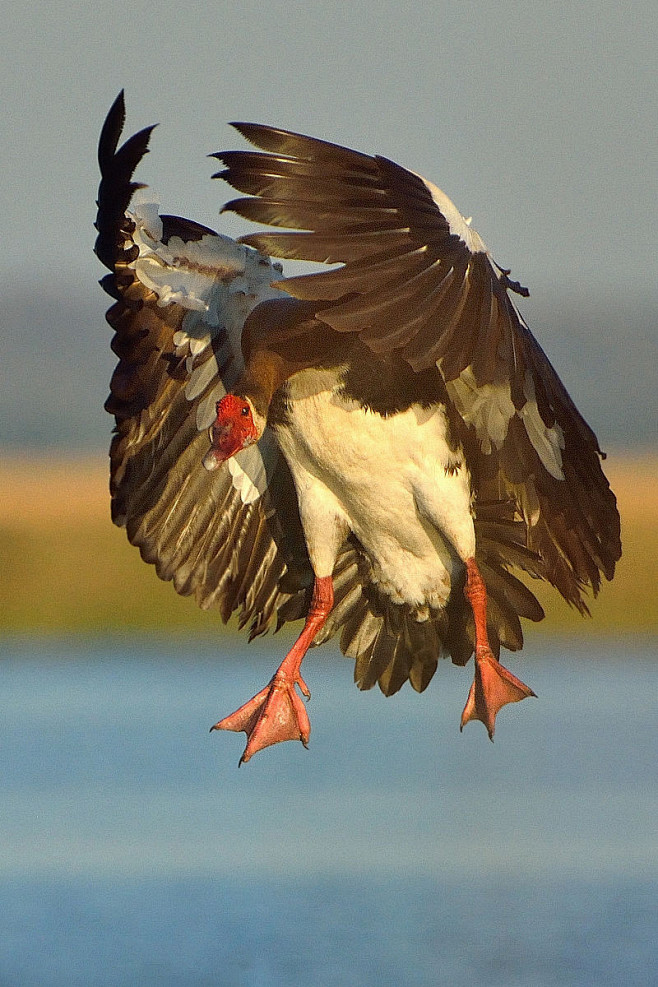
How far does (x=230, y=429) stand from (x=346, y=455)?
54 cm

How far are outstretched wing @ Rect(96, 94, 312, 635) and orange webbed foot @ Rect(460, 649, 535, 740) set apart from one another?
1018 mm

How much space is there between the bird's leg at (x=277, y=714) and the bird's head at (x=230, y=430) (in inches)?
40.3

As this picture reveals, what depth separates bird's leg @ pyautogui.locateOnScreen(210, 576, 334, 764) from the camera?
7.50 m

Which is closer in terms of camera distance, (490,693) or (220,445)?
(220,445)

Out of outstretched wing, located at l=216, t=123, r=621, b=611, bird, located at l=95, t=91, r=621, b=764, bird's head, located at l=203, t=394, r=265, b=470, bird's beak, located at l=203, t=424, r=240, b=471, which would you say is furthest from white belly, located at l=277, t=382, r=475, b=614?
outstretched wing, located at l=216, t=123, r=621, b=611

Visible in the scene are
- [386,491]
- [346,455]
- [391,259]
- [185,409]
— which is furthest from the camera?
[185,409]

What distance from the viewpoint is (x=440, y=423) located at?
291 inches

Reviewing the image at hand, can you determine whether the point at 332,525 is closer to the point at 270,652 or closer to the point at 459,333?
the point at 459,333

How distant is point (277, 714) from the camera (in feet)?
24.8

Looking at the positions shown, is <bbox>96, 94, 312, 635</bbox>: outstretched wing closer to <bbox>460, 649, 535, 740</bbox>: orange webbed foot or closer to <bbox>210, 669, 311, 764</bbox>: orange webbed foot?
<bbox>210, 669, 311, 764</bbox>: orange webbed foot

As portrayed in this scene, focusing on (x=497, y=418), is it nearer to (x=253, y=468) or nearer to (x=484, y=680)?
(x=484, y=680)

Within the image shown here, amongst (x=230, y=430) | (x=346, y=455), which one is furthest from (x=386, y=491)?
(x=230, y=430)

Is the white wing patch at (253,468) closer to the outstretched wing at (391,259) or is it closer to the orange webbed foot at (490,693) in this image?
the outstretched wing at (391,259)

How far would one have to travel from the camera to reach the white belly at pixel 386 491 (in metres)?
7.33
